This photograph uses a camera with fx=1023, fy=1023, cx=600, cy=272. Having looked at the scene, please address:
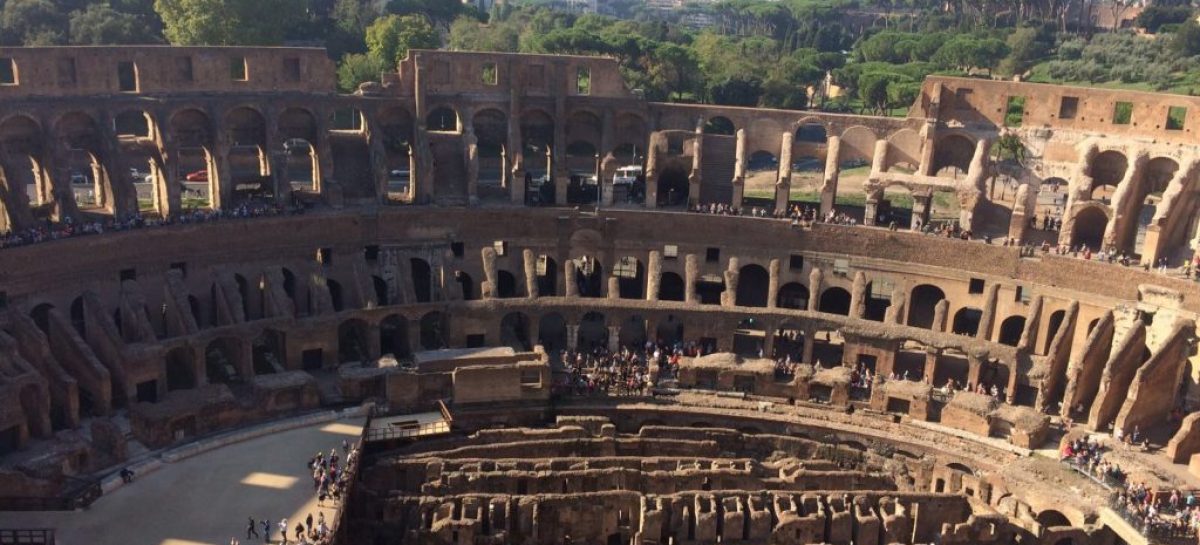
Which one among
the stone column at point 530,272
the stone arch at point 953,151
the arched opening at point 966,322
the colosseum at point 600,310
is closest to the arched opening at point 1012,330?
the colosseum at point 600,310

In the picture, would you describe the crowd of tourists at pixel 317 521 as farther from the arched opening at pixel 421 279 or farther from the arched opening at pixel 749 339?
the arched opening at pixel 749 339

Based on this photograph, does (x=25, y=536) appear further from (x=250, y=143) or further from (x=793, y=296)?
(x=793, y=296)

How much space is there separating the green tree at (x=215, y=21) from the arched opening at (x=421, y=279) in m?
22.2

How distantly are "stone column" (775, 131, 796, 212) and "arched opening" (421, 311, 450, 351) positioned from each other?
1372 cm

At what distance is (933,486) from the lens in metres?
28.8

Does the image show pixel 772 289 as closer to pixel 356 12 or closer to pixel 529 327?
pixel 529 327

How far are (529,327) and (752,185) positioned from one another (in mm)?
24204

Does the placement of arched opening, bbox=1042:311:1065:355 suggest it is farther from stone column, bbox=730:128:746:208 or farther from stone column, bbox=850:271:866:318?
stone column, bbox=730:128:746:208

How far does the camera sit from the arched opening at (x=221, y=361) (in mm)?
31703

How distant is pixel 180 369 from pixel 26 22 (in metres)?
33.4

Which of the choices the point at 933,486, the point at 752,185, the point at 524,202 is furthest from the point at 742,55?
the point at 933,486

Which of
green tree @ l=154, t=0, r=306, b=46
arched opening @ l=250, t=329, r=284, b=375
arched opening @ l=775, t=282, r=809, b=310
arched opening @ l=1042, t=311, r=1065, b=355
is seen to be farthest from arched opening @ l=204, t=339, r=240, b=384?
arched opening @ l=1042, t=311, r=1065, b=355

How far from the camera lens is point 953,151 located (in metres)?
41.8

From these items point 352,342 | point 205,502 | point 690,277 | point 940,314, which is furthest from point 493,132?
point 205,502
